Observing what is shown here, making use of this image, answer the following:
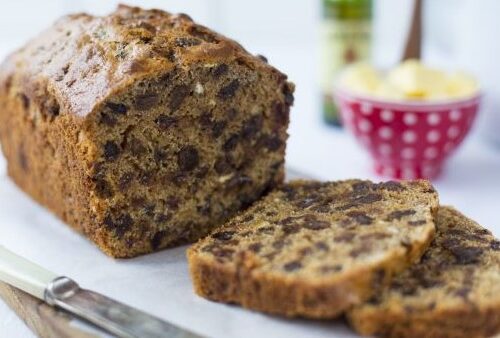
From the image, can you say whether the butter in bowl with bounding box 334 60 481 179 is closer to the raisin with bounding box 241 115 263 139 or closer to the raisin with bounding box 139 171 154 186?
the raisin with bounding box 241 115 263 139

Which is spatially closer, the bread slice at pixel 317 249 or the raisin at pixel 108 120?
the bread slice at pixel 317 249

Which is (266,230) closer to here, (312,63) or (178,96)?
(178,96)

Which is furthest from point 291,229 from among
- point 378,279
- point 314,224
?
point 378,279

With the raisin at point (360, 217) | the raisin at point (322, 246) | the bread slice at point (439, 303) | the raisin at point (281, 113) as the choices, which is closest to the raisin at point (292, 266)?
the raisin at point (322, 246)

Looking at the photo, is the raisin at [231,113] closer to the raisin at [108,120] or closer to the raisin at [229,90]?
the raisin at [229,90]

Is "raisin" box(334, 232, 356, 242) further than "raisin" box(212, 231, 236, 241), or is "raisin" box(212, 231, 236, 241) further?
"raisin" box(212, 231, 236, 241)

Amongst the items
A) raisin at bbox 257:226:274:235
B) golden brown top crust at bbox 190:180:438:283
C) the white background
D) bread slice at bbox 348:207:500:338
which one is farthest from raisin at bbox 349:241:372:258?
the white background

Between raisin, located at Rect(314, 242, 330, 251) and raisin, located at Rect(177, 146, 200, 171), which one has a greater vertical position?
raisin, located at Rect(177, 146, 200, 171)
